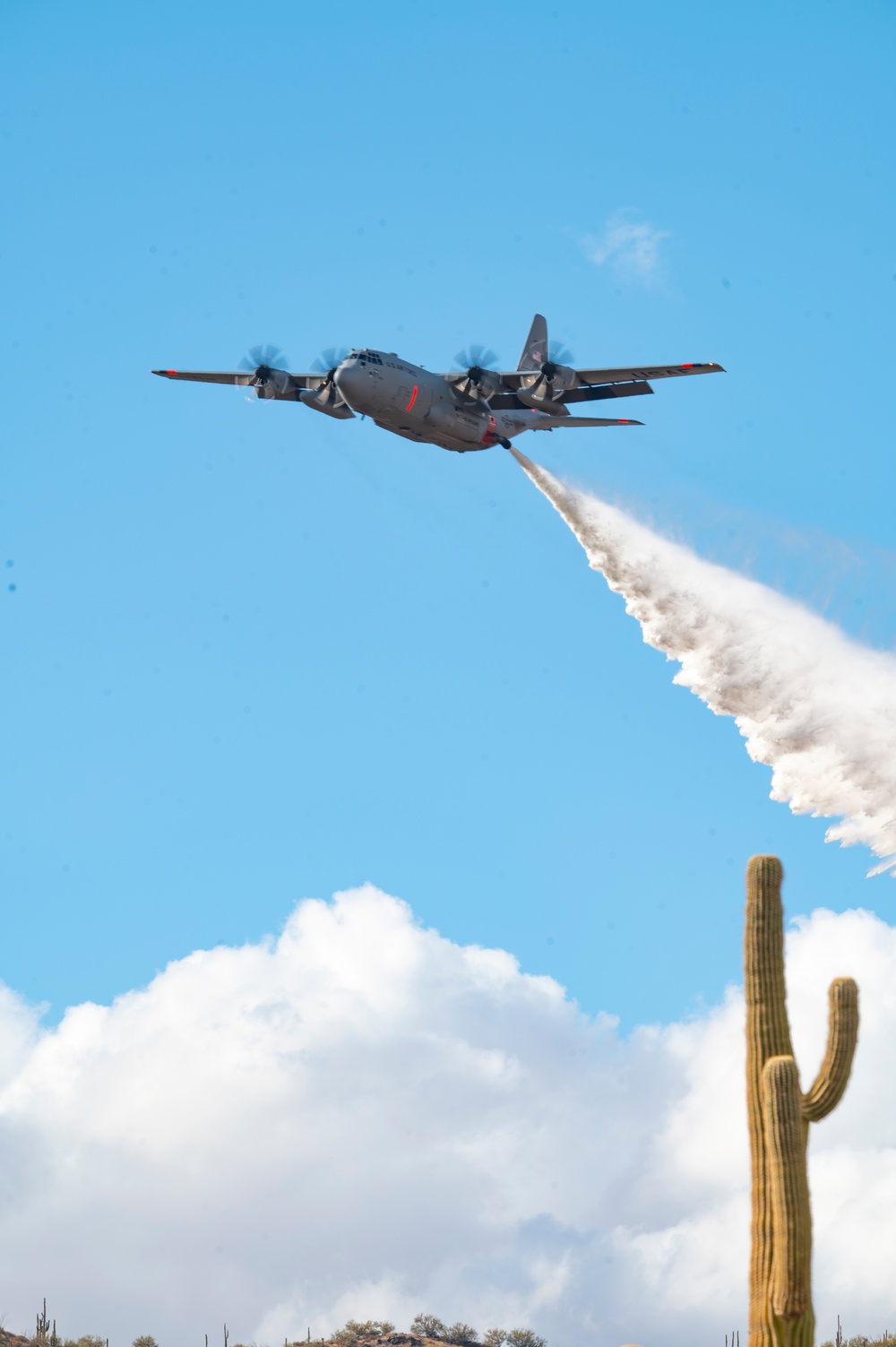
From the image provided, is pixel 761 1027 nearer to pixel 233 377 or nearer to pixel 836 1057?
pixel 836 1057

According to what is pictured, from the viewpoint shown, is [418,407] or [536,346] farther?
[536,346]

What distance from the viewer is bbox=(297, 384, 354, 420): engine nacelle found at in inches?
2292

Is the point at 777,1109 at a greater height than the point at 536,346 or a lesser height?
lesser

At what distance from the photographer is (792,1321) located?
21.2 metres

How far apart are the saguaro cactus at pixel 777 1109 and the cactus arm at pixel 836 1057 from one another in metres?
0.01

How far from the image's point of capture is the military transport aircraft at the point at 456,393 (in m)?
52.9

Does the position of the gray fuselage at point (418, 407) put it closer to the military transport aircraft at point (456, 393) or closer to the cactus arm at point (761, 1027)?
the military transport aircraft at point (456, 393)

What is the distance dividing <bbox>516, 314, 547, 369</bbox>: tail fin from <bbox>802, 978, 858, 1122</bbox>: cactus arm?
46.4 metres

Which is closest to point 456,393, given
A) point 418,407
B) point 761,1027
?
point 418,407

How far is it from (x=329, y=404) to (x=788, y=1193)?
1658 inches

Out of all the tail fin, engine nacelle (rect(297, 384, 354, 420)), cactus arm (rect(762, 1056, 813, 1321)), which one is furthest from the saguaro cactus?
the tail fin

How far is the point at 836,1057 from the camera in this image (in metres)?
22.4

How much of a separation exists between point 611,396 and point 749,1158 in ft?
130

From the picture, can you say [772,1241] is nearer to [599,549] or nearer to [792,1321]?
[792,1321]
